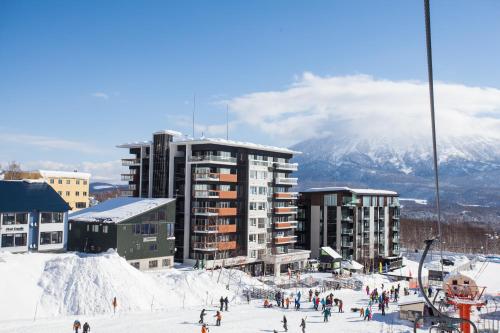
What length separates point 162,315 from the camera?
42312 millimetres

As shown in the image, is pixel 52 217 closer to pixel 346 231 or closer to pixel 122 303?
pixel 122 303

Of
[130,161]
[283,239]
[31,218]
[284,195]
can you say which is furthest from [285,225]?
[31,218]

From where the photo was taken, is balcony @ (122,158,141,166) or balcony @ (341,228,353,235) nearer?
balcony @ (122,158,141,166)

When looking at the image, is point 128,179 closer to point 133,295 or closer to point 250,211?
point 250,211

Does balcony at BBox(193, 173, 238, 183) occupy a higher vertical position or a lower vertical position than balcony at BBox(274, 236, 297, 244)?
higher

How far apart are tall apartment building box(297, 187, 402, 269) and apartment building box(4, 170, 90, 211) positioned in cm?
5375

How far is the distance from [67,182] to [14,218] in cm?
5829

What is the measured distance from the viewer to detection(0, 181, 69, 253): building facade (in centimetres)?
5312

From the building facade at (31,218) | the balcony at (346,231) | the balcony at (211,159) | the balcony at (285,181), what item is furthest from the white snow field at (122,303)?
the balcony at (346,231)

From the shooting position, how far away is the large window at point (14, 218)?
174 ft

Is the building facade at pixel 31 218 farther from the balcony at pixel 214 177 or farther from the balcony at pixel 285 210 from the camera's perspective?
the balcony at pixel 285 210

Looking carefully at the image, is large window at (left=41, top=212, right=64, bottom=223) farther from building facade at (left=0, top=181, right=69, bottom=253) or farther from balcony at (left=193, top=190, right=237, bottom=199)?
balcony at (left=193, top=190, right=237, bottom=199)

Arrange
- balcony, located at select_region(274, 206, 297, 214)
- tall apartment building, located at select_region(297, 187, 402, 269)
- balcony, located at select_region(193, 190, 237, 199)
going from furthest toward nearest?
tall apartment building, located at select_region(297, 187, 402, 269), balcony, located at select_region(274, 206, 297, 214), balcony, located at select_region(193, 190, 237, 199)

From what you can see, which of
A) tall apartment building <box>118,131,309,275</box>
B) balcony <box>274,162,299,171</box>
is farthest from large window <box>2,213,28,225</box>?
balcony <box>274,162,299,171</box>
